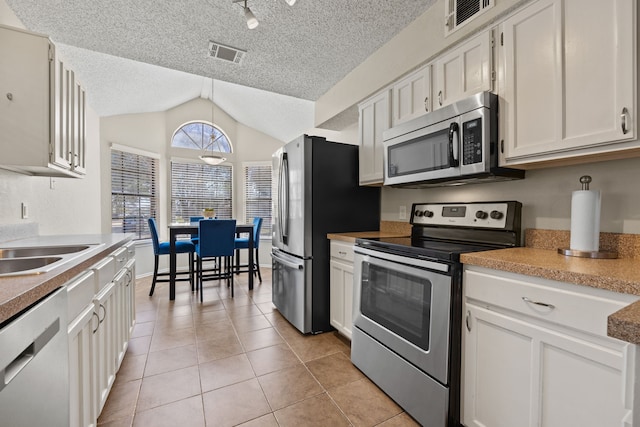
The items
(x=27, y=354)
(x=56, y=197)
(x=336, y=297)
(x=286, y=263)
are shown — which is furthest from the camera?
(x=286, y=263)

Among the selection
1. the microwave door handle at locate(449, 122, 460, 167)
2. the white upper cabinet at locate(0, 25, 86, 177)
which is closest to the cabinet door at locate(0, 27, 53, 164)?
the white upper cabinet at locate(0, 25, 86, 177)

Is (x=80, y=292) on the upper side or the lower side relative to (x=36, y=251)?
lower

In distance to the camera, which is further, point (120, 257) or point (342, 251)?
point (342, 251)

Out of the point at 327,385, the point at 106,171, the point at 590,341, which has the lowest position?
the point at 327,385

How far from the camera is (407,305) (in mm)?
1677

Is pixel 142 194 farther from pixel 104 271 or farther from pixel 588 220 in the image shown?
pixel 588 220

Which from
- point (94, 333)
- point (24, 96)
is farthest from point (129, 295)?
point (24, 96)

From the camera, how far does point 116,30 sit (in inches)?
88.0

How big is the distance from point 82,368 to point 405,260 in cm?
159

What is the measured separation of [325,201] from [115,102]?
3638mm

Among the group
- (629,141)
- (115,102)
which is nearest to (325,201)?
(629,141)

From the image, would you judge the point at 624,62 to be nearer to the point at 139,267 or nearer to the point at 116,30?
the point at 116,30

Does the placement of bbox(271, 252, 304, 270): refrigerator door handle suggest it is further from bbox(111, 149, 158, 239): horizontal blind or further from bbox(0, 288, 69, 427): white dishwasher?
bbox(111, 149, 158, 239): horizontal blind

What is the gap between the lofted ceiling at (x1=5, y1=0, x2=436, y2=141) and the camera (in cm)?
202
